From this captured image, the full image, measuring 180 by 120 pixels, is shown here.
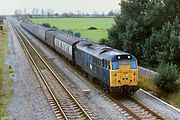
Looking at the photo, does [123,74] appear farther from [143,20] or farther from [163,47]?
[143,20]

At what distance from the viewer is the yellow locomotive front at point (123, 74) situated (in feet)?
72.4

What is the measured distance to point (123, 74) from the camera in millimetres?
22250

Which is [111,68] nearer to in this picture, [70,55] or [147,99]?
[147,99]

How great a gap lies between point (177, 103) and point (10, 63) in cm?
2317

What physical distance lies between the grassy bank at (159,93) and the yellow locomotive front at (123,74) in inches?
83.0

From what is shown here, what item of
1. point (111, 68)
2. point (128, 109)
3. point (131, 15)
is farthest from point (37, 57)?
point (128, 109)

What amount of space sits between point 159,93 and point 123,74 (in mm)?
3308

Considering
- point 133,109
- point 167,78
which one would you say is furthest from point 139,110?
point 167,78

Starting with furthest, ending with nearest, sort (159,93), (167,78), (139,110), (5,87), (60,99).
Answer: (5,87)
(159,93)
(167,78)
(60,99)
(139,110)

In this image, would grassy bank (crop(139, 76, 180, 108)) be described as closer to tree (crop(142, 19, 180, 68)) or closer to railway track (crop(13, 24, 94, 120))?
railway track (crop(13, 24, 94, 120))

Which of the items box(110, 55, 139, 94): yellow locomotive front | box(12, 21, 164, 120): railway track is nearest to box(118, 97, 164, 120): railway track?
box(12, 21, 164, 120): railway track

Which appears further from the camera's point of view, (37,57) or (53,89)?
(37,57)

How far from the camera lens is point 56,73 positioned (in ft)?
107

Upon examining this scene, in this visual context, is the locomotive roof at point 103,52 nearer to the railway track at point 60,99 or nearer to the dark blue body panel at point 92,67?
the dark blue body panel at point 92,67
